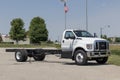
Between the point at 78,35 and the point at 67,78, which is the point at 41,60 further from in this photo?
the point at 67,78

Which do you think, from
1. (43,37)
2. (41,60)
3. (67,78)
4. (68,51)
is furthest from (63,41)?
(43,37)

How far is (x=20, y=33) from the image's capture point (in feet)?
401

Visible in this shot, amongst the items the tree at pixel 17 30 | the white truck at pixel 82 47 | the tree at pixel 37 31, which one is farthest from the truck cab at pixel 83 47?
the tree at pixel 17 30

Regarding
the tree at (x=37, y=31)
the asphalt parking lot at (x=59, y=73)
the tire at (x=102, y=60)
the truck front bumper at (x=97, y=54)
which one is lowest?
the asphalt parking lot at (x=59, y=73)

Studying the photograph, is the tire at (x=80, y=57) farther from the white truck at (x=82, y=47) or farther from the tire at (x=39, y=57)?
the tire at (x=39, y=57)

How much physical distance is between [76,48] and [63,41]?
134 cm

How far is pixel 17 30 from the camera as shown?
12225 cm

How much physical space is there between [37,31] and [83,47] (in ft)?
308

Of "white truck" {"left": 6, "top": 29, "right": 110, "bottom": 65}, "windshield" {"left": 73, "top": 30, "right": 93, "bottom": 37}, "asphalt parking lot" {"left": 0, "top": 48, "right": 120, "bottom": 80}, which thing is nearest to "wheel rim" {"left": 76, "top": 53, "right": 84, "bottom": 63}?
"white truck" {"left": 6, "top": 29, "right": 110, "bottom": 65}

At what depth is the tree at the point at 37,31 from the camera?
Answer: 117325 mm

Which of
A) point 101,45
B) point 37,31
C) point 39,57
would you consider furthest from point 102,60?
point 37,31

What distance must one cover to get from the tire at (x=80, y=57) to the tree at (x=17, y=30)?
98708 millimetres

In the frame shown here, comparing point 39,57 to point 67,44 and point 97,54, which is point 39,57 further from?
point 97,54

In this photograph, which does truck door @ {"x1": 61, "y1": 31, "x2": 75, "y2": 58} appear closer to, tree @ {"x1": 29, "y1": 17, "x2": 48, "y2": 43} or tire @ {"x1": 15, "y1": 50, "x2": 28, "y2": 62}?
tire @ {"x1": 15, "y1": 50, "x2": 28, "y2": 62}
